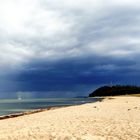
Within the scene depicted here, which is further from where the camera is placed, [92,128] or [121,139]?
[92,128]

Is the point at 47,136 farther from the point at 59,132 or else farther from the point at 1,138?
the point at 1,138

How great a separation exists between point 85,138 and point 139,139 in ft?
9.22

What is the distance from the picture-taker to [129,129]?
67.2ft

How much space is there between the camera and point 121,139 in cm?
1738

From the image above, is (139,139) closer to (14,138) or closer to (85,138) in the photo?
(85,138)

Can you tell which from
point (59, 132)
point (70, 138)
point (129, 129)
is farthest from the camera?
point (129, 129)

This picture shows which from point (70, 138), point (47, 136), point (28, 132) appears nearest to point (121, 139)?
point (70, 138)

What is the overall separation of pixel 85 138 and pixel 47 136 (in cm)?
208

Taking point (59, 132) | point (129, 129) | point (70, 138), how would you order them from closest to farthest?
point (70, 138), point (59, 132), point (129, 129)

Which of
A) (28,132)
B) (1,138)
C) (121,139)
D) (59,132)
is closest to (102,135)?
(121,139)

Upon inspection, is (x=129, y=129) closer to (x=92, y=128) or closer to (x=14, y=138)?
(x=92, y=128)

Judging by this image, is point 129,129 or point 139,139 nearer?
point 139,139

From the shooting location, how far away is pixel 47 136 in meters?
17.9

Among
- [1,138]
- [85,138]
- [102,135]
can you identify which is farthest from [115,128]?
[1,138]
